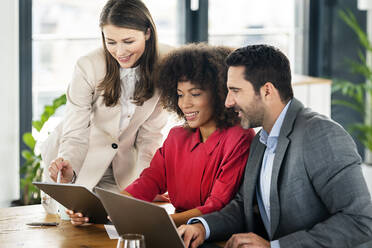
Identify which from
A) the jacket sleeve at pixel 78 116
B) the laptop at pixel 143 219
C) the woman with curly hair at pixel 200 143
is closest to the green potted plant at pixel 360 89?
the jacket sleeve at pixel 78 116

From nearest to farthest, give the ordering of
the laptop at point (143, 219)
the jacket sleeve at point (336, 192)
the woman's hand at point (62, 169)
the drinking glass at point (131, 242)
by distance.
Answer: the drinking glass at point (131, 242)
the laptop at point (143, 219)
the jacket sleeve at point (336, 192)
the woman's hand at point (62, 169)

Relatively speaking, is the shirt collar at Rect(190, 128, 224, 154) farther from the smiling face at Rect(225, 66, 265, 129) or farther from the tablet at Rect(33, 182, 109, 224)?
the tablet at Rect(33, 182, 109, 224)

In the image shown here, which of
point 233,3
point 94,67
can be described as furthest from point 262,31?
point 94,67

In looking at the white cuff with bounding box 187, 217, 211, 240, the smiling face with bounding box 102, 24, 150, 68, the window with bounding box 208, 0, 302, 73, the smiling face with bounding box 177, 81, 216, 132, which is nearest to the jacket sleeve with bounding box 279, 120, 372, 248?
the white cuff with bounding box 187, 217, 211, 240

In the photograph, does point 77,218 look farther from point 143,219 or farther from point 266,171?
point 266,171

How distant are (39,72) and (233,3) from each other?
1709 mm

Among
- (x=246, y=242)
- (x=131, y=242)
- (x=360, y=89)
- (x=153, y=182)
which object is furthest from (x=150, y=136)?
(x=360, y=89)

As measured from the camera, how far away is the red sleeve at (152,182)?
7.94 feet

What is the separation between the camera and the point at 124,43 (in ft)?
8.46

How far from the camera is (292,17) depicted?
17.9 ft

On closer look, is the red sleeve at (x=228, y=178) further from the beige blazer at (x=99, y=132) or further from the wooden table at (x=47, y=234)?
the beige blazer at (x=99, y=132)

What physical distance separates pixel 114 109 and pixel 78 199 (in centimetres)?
76

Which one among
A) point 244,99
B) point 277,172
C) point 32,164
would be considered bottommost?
point 32,164

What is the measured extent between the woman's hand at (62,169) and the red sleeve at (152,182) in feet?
1.03
